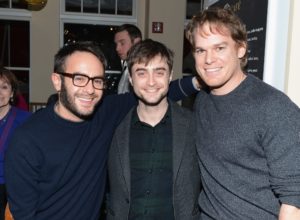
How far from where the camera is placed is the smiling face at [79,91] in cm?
192

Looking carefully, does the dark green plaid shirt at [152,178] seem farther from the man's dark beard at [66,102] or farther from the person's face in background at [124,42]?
the person's face in background at [124,42]

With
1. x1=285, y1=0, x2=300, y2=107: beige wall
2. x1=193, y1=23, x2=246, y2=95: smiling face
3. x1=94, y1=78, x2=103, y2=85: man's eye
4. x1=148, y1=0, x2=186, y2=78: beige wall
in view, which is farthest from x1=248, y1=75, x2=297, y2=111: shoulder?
x1=148, y1=0, x2=186, y2=78: beige wall

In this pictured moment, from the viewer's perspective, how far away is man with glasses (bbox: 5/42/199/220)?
5.99 ft

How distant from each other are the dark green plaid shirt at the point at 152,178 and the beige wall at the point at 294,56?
669 millimetres

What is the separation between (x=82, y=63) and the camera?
1.93m

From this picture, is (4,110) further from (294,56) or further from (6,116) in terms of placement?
(294,56)

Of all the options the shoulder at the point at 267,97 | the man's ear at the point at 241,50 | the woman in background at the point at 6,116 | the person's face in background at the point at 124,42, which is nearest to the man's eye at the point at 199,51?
the man's ear at the point at 241,50

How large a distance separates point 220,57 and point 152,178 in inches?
29.2

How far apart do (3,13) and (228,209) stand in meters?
6.44

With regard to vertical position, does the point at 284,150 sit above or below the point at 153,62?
below

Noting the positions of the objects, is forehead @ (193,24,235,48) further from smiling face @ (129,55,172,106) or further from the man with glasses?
the man with glasses

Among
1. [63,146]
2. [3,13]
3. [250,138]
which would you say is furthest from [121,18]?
[250,138]

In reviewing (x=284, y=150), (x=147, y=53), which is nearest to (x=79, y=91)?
(x=147, y=53)

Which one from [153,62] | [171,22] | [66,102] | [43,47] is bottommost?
[66,102]
